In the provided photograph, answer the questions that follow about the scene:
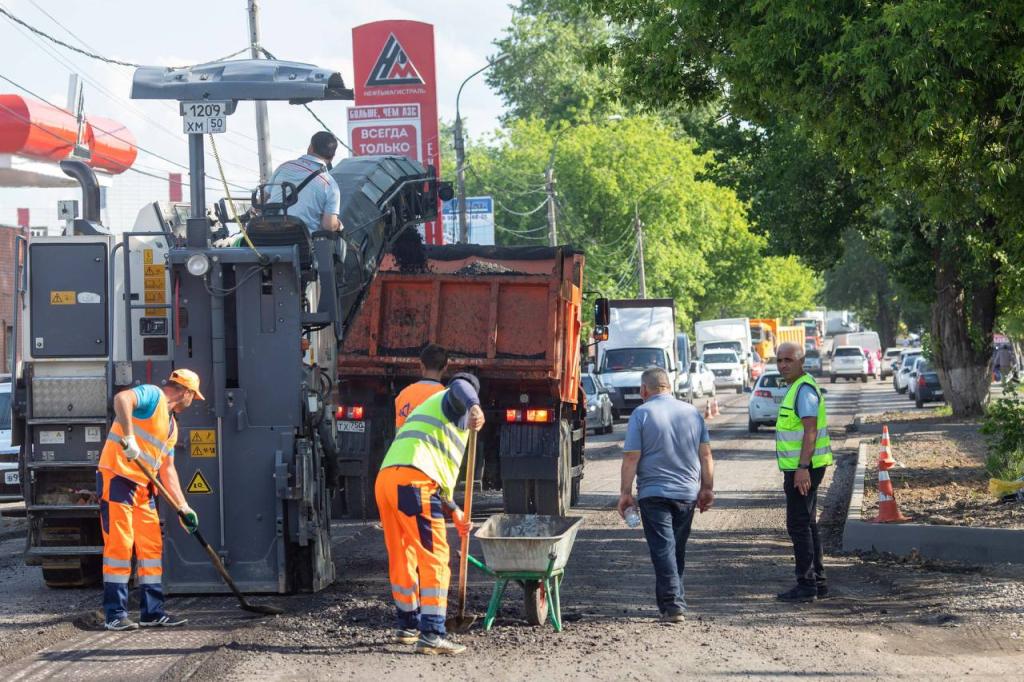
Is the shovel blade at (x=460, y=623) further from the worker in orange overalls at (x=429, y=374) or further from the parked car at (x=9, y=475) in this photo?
the parked car at (x=9, y=475)

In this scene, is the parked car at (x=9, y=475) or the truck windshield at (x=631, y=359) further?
the truck windshield at (x=631, y=359)

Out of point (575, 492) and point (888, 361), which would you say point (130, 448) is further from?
point (888, 361)

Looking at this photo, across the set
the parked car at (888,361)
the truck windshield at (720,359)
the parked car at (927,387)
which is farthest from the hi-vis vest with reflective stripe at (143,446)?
the parked car at (888,361)

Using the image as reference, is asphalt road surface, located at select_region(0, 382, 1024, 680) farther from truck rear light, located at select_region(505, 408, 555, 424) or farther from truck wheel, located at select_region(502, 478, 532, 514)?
truck rear light, located at select_region(505, 408, 555, 424)

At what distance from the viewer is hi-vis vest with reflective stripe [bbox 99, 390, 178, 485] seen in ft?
29.7

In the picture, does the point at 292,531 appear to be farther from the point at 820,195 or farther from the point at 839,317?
the point at 839,317

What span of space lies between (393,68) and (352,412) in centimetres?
2000

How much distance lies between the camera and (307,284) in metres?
10.5

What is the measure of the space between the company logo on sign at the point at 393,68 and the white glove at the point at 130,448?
996 inches

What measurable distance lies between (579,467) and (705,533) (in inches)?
119

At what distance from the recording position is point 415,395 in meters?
9.11

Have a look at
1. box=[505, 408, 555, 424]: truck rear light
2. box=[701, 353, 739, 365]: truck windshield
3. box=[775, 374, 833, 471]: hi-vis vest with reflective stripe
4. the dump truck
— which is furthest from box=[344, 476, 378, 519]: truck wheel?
box=[701, 353, 739, 365]: truck windshield

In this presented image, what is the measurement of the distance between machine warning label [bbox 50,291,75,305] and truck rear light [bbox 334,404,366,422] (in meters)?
4.52

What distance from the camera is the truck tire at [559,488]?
14555 mm
